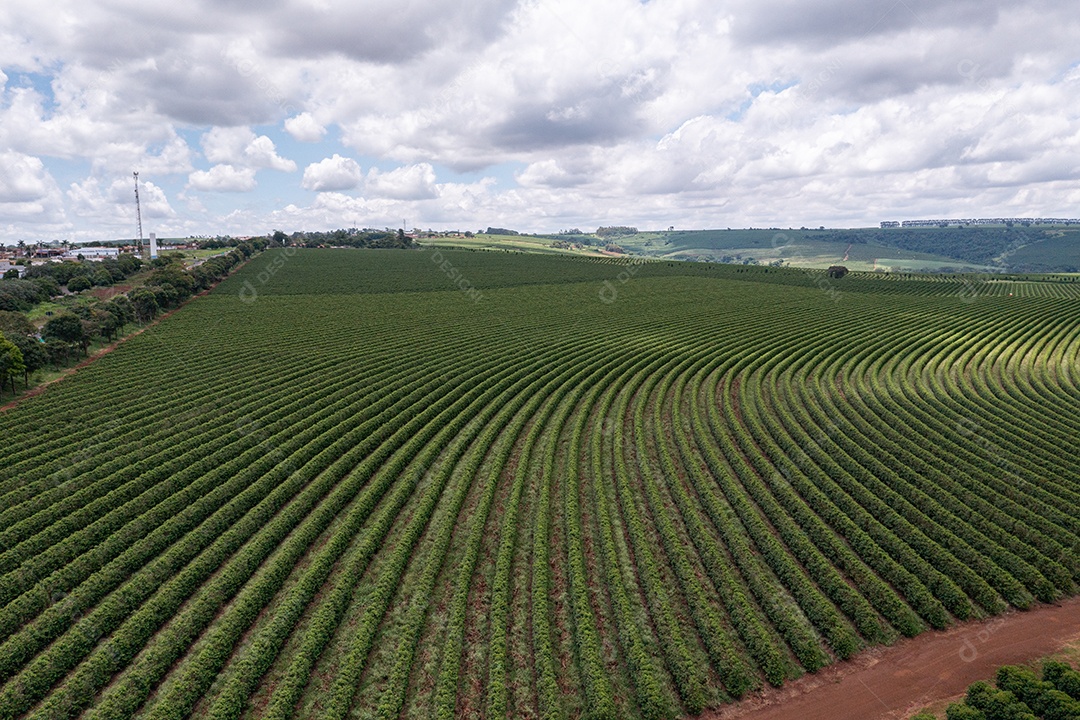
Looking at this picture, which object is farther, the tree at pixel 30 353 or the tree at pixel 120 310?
the tree at pixel 120 310

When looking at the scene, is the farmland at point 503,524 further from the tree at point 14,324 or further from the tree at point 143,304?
the tree at point 143,304

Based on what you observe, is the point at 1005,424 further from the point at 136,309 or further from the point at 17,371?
the point at 136,309

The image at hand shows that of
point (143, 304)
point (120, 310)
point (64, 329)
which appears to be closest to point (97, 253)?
point (143, 304)

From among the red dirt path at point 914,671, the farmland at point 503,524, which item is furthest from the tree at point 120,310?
the red dirt path at point 914,671

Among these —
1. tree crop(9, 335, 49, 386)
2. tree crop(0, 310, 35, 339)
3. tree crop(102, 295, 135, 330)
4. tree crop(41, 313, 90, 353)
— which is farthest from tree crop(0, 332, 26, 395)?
tree crop(102, 295, 135, 330)

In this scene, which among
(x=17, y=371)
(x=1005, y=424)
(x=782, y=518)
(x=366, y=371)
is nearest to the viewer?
(x=782, y=518)

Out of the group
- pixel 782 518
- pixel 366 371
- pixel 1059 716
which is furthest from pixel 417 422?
pixel 1059 716
